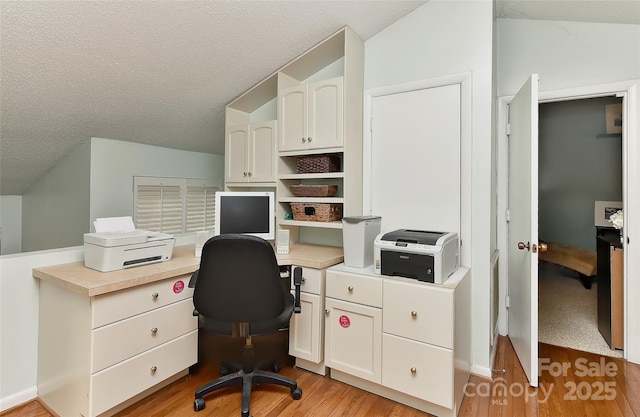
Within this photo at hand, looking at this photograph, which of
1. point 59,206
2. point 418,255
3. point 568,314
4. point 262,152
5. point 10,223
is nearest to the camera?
point 418,255

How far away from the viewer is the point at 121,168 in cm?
330

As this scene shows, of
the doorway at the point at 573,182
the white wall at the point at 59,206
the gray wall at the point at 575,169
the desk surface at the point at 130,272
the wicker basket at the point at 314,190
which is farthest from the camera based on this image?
the gray wall at the point at 575,169

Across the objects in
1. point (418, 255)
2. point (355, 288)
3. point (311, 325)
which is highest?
point (418, 255)

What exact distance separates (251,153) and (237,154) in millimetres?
196

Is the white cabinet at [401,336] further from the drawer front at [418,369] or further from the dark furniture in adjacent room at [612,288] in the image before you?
the dark furniture in adjacent room at [612,288]

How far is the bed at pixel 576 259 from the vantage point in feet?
12.7

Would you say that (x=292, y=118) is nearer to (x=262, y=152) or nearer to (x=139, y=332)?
(x=262, y=152)

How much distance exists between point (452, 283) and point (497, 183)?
1.31 meters

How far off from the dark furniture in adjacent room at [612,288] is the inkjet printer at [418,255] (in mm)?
1448

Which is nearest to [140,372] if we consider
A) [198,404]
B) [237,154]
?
[198,404]

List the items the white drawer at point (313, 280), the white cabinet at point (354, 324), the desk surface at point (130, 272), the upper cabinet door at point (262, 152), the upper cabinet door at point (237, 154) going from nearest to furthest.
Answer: the desk surface at point (130, 272), the white cabinet at point (354, 324), the white drawer at point (313, 280), the upper cabinet door at point (262, 152), the upper cabinet door at point (237, 154)

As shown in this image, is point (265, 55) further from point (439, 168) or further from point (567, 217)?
point (567, 217)

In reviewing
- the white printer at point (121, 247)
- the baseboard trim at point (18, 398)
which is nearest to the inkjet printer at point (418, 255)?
the white printer at point (121, 247)

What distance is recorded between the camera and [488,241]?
2.20 m
